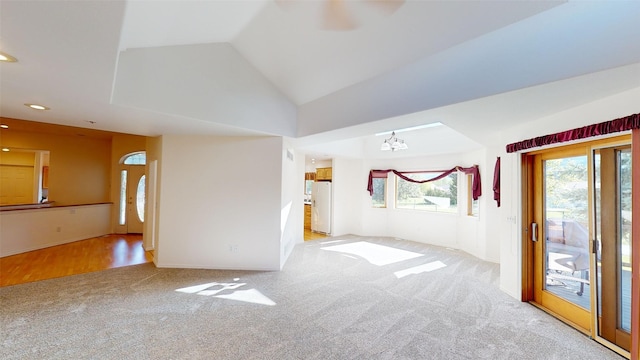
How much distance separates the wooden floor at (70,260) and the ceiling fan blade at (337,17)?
16.8 ft

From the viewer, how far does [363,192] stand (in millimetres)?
7910

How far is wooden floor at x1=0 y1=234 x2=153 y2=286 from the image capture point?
402cm

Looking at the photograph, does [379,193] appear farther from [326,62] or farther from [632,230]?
[632,230]

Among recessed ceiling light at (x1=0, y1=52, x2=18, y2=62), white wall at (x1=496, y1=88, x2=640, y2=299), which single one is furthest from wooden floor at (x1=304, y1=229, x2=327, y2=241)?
recessed ceiling light at (x1=0, y1=52, x2=18, y2=62)

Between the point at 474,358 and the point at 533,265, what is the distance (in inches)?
79.1

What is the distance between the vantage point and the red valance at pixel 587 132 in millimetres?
2131

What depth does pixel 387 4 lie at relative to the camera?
2.46 metres

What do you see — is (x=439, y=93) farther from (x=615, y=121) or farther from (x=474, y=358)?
(x=474, y=358)

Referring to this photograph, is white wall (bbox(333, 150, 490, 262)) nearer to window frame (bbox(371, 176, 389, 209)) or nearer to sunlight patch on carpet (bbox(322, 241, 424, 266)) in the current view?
window frame (bbox(371, 176, 389, 209))

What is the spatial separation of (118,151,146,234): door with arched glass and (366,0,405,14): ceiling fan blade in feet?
24.7

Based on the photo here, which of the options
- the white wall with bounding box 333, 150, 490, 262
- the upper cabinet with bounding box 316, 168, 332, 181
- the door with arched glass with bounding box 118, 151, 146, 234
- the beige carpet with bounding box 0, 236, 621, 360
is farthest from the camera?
the upper cabinet with bounding box 316, 168, 332, 181

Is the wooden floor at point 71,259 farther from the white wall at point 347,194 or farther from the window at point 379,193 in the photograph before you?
the window at point 379,193

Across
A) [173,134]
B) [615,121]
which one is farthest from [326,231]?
[615,121]

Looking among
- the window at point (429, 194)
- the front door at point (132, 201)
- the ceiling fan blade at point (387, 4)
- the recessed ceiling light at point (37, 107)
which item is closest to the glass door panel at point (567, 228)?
the ceiling fan blade at point (387, 4)
